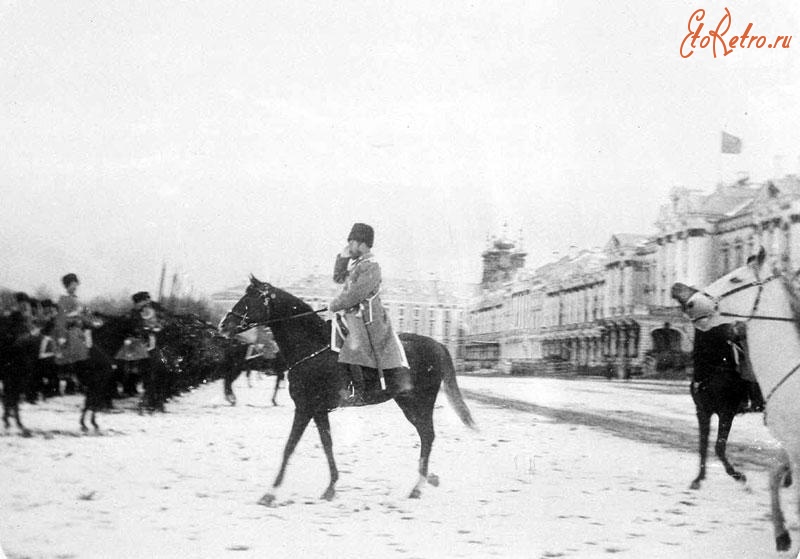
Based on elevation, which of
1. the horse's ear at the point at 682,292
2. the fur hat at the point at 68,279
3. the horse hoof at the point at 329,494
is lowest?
the horse hoof at the point at 329,494

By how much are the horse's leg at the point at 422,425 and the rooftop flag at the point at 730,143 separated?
195 cm

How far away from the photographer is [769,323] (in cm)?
315

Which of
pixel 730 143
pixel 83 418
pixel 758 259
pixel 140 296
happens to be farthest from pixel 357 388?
pixel 730 143

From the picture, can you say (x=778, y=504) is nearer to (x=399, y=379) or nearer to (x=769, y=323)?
(x=769, y=323)

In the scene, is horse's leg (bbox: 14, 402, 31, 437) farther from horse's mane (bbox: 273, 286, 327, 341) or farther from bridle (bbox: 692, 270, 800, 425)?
bridle (bbox: 692, 270, 800, 425)

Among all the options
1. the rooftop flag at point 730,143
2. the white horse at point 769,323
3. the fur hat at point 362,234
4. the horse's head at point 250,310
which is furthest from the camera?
the rooftop flag at point 730,143

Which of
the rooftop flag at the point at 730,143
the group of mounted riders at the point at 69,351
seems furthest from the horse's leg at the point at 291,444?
the rooftop flag at the point at 730,143

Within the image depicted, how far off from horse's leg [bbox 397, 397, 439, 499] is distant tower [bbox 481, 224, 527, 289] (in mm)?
627

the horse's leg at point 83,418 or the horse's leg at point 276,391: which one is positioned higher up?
the horse's leg at point 276,391

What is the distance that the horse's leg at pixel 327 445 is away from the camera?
3240 mm

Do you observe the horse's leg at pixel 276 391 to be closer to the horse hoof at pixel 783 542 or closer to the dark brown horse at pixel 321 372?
the dark brown horse at pixel 321 372

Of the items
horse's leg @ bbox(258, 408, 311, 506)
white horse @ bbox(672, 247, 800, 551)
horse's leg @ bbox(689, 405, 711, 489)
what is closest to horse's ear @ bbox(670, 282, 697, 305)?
white horse @ bbox(672, 247, 800, 551)

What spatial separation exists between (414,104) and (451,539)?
203 cm

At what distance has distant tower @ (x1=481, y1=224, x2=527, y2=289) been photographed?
3379 millimetres
